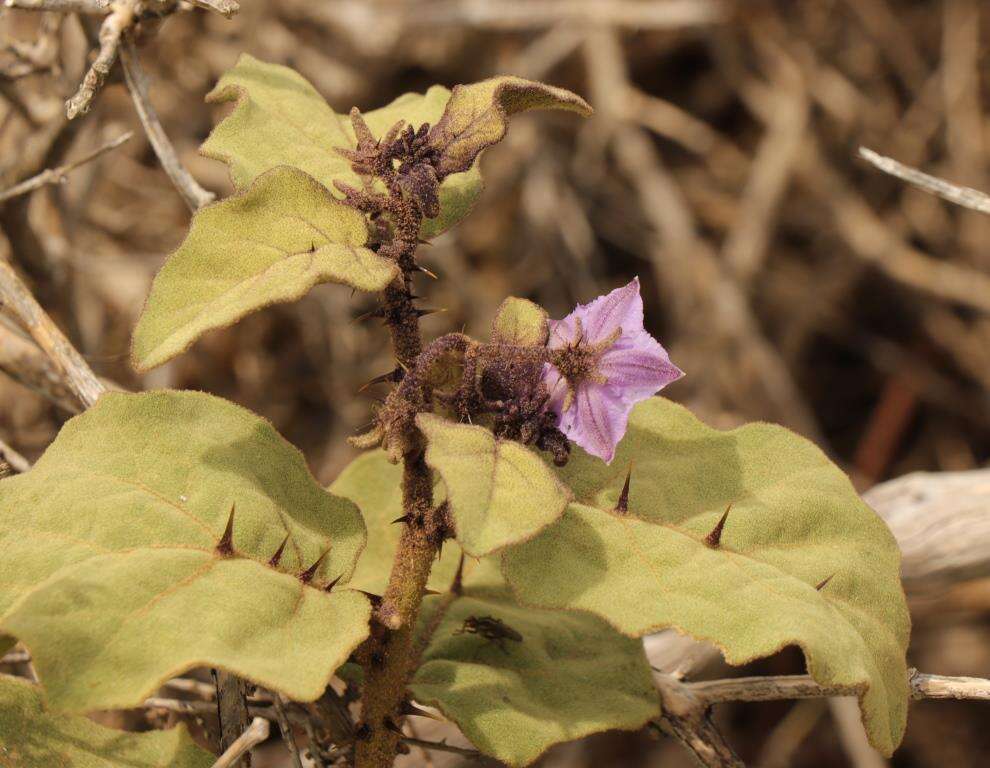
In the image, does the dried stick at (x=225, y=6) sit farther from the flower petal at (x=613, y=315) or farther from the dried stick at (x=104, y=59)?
the flower petal at (x=613, y=315)

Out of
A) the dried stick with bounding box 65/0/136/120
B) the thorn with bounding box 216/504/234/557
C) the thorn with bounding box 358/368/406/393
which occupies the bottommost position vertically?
the thorn with bounding box 216/504/234/557

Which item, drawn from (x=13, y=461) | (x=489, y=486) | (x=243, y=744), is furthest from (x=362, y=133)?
(x=13, y=461)

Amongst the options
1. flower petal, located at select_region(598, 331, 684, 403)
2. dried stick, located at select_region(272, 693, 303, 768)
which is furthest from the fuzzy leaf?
dried stick, located at select_region(272, 693, 303, 768)

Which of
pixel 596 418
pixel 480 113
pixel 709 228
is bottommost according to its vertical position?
pixel 709 228

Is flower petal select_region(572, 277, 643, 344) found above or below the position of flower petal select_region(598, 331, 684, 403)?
above

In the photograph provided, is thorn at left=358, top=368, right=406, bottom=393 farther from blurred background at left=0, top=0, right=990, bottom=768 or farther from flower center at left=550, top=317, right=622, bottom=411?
blurred background at left=0, top=0, right=990, bottom=768

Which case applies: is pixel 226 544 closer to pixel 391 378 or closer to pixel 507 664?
pixel 391 378

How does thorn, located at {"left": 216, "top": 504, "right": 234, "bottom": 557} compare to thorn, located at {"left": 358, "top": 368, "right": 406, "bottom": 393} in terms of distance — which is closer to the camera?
thorn, located at {"left": 216, "top": 504, "right": 234, "bottom": 557}
